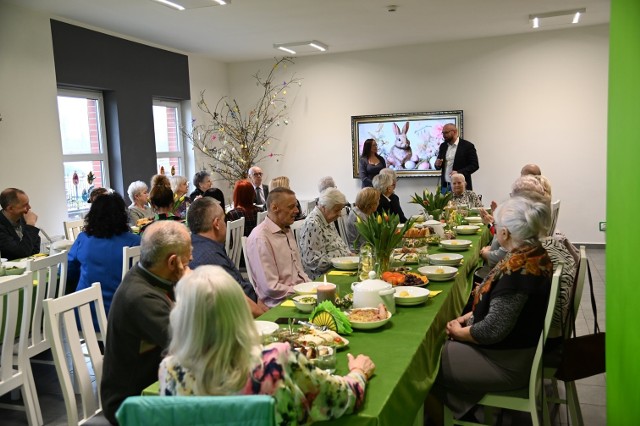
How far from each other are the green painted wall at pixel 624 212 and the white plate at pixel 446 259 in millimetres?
1771

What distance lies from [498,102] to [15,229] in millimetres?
6349

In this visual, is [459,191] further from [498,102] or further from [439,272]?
[439,272]

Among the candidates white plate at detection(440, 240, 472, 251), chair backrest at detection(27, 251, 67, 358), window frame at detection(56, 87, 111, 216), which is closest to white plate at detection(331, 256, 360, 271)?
white plate at detection(440, 240, 472, 251)

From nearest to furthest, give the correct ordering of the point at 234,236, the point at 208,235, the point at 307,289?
the point at 307,289
the point at 208,235
the point at 234,236

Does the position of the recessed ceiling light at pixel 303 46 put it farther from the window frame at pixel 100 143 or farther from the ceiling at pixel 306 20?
the window frame at pixel 100 143

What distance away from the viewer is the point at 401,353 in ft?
6.46

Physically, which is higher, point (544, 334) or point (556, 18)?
point (556, 18)

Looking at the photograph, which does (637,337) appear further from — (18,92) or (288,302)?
(18,92)

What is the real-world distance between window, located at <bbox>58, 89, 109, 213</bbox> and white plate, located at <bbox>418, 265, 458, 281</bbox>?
4.70 m

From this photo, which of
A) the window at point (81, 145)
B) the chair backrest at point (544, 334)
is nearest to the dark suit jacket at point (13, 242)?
the window at point (81, 145)

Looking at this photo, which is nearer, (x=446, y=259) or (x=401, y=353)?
(x=401, y=353)

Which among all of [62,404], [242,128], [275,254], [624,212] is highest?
[242,128]

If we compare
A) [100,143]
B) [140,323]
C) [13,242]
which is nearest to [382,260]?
[140,323]

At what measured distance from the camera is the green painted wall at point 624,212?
1.40 meters
